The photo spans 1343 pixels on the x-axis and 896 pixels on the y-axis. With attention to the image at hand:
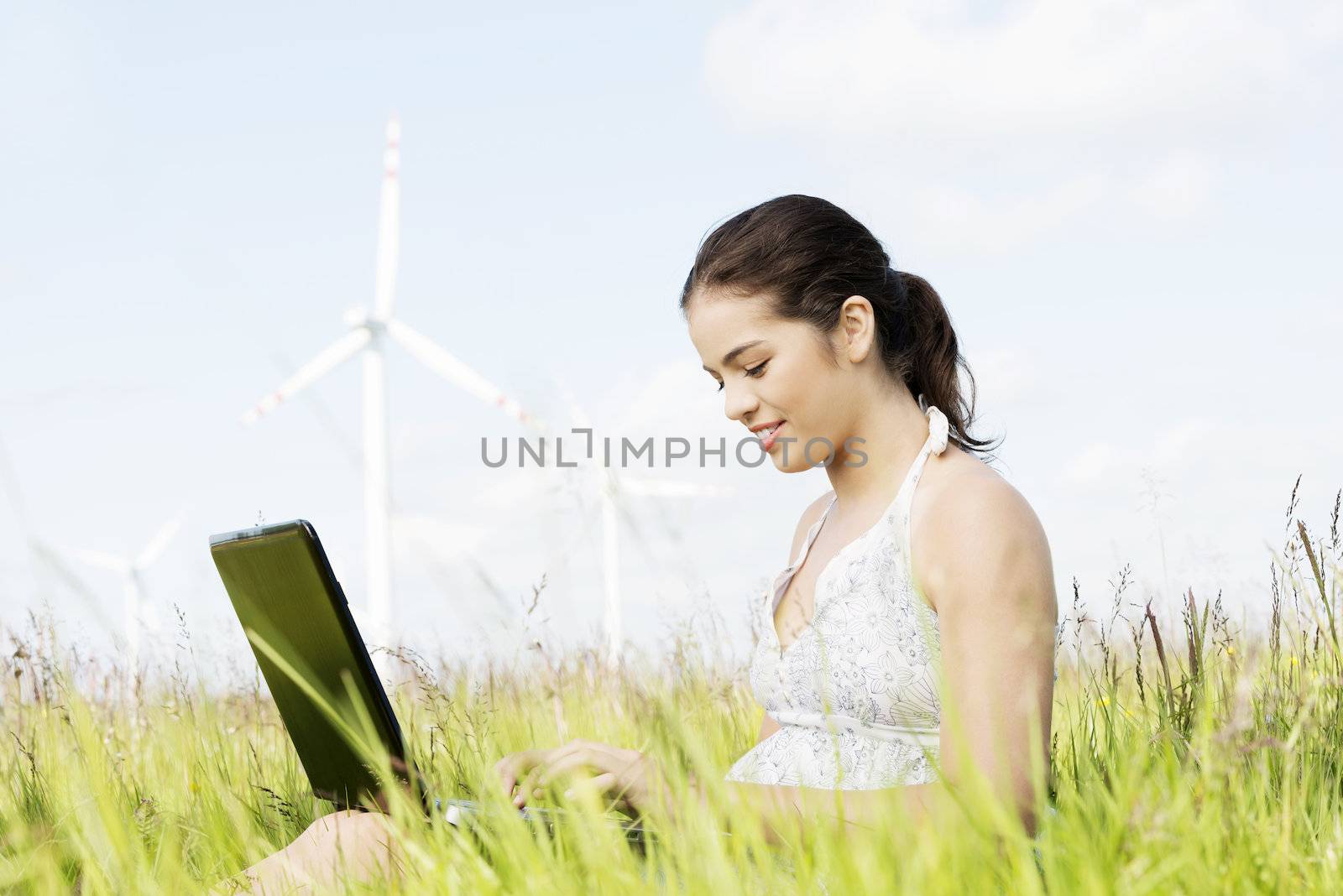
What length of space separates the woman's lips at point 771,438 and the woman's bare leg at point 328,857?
1.31 m

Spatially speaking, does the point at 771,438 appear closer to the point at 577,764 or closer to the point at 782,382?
the point at 782,382

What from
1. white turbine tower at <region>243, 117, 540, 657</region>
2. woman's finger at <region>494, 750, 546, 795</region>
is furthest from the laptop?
white turbine tower at <region>243, 117, 540, 657</region>

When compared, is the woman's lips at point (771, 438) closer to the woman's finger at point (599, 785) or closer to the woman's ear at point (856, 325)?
the woman's ear at point (856, 325)

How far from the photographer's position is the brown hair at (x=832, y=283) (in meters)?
3.23

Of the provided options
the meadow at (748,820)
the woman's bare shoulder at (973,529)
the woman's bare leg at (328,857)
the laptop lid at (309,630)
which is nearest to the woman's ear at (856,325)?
the woman's bare shoulder at (973,529)

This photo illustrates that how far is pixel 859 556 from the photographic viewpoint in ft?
10.3

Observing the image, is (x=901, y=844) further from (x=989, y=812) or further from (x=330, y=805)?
(x=330, y=805)

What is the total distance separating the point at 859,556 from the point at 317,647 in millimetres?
1400

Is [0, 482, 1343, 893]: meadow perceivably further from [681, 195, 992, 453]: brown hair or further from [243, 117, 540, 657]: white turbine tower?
[243, 117, 540, 657]: white turbine tower

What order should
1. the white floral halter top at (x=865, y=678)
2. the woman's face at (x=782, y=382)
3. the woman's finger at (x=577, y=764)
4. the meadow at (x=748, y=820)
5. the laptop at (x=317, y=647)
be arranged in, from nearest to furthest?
the meadow at (x=748, y=820) < the laptop at (x=317, y=647) < the woman's finger at (x=577, y=764) < the white floral halter top at (x=865, y=678) < the woman's face at (x=782, y=382)

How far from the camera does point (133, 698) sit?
6199mm

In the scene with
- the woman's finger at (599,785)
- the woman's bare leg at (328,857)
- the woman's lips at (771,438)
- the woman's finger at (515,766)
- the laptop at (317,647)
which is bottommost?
the woman's bare leg at (328,857)

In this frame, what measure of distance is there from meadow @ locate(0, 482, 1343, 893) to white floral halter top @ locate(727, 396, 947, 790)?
0.34 meters

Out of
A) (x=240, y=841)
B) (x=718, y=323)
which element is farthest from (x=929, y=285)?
(x=240, y=841)
